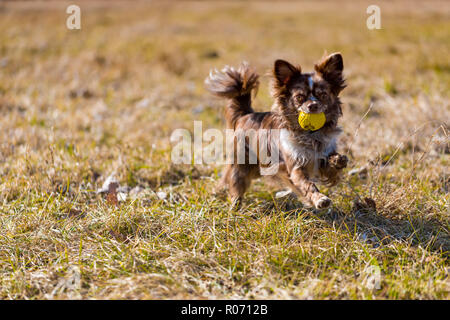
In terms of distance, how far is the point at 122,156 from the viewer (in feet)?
15.5

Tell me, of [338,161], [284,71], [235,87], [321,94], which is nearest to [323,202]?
[338,161]

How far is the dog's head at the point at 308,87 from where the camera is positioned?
342 cm

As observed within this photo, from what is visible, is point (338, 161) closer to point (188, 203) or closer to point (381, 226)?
point (381, 226)

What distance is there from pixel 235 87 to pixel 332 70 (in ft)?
3.24

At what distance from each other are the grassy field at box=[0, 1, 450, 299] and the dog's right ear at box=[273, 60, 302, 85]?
26.1 inches

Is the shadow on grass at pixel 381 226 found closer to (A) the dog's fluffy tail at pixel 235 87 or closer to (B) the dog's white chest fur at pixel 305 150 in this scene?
(B) the dog's white chest fur at pixel 305 150

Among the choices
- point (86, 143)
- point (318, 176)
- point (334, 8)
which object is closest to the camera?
point (318, 176)

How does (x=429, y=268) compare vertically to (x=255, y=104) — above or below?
below

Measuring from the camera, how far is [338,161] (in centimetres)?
339

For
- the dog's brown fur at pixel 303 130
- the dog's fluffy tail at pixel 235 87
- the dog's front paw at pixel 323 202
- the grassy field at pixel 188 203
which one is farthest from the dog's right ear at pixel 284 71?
the dog's front paw at pixel 323 202

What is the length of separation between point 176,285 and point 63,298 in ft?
2.31

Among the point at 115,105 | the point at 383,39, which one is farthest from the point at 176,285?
the point at 383,39

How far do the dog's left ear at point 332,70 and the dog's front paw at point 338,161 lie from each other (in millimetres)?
578
